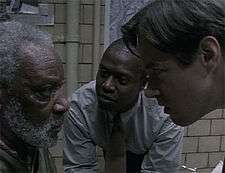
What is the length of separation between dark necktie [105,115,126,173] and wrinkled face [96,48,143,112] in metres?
0.19

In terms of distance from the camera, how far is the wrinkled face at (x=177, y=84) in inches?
58.6

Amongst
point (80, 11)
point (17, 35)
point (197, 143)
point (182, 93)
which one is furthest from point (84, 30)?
point (182, 93)

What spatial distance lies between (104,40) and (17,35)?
1.92 meters

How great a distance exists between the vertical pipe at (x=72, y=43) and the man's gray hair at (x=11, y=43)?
1699 millimetres

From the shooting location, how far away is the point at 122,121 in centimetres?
313

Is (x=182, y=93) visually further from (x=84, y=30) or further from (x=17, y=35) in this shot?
(x=84, y=30)

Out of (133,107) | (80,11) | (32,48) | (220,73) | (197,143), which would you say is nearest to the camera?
(220,73)

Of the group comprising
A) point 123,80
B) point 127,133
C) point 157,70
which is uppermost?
point 157,70

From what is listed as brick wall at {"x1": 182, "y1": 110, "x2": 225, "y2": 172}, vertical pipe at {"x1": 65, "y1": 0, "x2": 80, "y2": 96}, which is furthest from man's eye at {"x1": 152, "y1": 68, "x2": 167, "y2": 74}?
brick wall at {"x1": 182, "y1": 110, "x2": 225, "y2": 172}

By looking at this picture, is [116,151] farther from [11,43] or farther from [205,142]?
[205,142]

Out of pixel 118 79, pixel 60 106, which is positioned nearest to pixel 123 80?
pixel 118 79

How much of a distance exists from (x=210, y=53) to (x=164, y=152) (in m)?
1.77

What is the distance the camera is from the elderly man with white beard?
2051 mm

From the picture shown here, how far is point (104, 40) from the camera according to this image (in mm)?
4008
